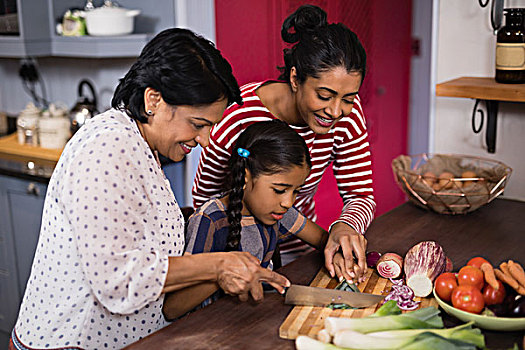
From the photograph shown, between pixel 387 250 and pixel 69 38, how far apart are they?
6.77 ft

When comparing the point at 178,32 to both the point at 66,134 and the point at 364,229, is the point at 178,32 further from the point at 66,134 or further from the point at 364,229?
the point at 66,134

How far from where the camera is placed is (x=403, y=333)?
3.90 feet

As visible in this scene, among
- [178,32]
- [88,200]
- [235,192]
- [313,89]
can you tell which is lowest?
[235,192]

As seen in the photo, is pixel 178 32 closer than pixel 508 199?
Yes

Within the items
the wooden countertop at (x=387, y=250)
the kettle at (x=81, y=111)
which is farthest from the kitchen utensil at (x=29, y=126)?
the wooden countertop at (x=387, y=250)

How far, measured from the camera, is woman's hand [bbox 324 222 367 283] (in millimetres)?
1573

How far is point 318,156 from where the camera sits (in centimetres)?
192

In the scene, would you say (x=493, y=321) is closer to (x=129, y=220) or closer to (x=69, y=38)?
(x=129, y=220)

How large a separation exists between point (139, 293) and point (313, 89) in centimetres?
74

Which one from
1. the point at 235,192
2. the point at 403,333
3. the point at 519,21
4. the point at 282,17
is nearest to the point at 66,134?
the point at 282,17

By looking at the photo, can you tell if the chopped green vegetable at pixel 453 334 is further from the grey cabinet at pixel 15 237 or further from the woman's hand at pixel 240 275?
the grey cabinet at pixel 15 237

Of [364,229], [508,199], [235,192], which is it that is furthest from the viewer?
[508,199]

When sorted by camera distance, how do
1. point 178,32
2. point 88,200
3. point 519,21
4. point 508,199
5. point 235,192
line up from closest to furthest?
point 88,200
point 178,32
point 235,192
point 519,21
point 508,199

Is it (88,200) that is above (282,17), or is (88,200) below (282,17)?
below
